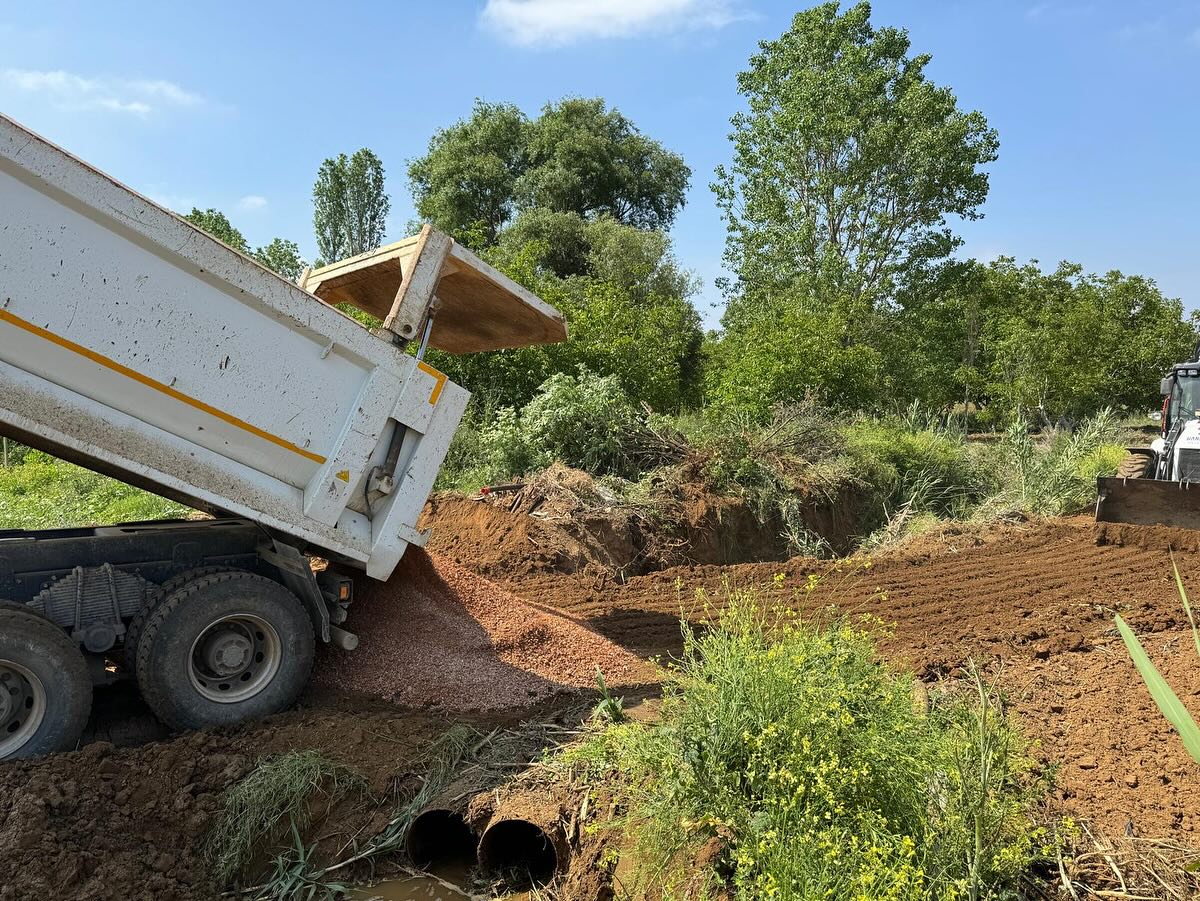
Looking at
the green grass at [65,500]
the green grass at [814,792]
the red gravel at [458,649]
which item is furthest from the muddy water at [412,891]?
the green grass at [65,500]

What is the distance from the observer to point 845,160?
26.8 meters

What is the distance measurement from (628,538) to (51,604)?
586cm

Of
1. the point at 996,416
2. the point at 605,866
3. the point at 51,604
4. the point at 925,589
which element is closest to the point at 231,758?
the point at 51,604

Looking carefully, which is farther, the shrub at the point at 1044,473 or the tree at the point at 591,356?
the shrub at the point at 1044,473

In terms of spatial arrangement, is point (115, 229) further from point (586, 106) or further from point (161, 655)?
point (586, 106)

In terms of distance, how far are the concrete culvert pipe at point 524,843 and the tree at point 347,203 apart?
31.2 meters

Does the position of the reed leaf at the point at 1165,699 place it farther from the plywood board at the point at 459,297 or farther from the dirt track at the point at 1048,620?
the plywood board at the point at 459,297

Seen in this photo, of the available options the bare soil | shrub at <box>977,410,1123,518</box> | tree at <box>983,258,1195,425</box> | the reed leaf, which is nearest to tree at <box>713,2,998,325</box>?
tree at <box>983,258,1195,425</box>

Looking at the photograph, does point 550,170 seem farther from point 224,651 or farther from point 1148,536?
point 224,651

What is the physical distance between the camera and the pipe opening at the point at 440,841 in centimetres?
428

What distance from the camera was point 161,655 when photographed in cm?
478

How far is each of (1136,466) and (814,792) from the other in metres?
13.3

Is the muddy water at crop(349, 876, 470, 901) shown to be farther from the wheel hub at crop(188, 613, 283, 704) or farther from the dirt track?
the dirt track

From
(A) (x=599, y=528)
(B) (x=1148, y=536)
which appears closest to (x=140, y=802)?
(A) (x=599, y=528)
